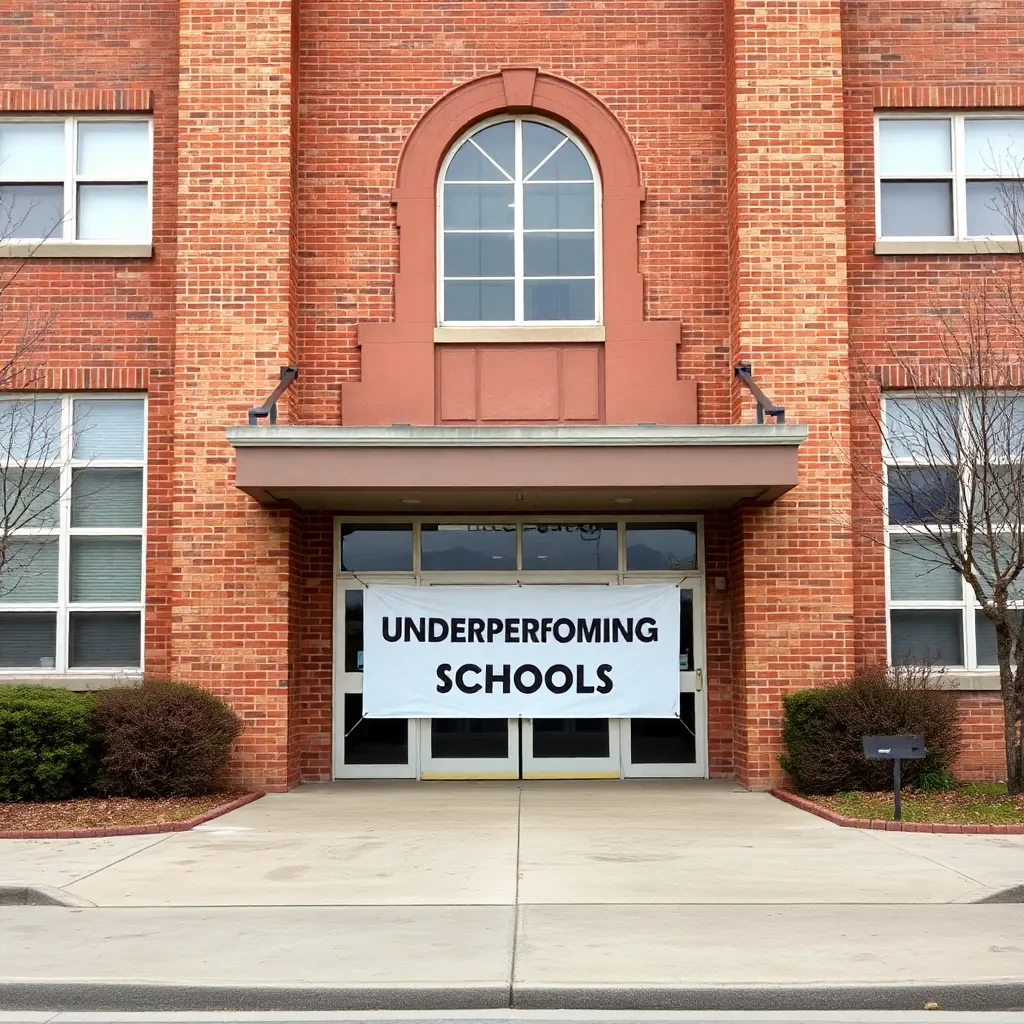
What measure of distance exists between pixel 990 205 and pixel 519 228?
17.4 ft

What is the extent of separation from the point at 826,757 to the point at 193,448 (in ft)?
23.9

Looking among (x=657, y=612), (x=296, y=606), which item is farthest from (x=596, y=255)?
(x=296, y=606)

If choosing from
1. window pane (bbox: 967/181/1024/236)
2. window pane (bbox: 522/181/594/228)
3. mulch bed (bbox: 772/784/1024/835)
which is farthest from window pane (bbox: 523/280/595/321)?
mulch bed (bbox: 772/784/1024/835)

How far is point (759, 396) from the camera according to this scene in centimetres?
1381

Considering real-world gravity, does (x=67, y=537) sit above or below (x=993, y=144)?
below

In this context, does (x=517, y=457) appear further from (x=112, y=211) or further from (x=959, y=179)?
(x=959, y=179)

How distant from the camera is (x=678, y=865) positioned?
32.8 ft

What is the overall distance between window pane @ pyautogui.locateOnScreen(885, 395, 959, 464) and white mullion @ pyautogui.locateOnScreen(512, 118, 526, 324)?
166 inches

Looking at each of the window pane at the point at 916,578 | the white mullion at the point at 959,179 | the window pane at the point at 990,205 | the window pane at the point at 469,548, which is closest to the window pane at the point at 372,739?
the window pane at the point at 469,548

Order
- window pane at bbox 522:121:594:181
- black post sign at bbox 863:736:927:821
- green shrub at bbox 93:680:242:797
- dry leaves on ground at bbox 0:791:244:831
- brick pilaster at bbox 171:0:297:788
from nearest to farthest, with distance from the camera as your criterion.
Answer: black post sign at bbox 863:736:927:821, dry leaves on ground at bbox 0:791:244:831, green shrub at bbox 93:680:242:797, brick pilaster at bbox 171:0:297:788, window pane at bbox 522:121:594:181

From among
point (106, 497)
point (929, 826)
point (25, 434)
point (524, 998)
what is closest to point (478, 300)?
point (106, 497)

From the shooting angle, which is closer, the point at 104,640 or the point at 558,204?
the point at 104,640

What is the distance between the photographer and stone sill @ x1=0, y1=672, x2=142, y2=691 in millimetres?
14758

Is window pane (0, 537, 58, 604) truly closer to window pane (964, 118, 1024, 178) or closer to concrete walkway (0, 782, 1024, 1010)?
concrete walkway (0, 782, 1024, 1010)
